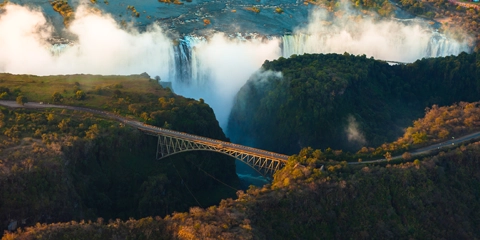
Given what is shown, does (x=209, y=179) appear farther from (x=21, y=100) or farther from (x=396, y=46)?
(x=396, y=46)

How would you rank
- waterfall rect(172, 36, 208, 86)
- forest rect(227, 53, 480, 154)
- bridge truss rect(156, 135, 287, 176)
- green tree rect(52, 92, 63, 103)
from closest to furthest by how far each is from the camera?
bridge truss rect(156, 135, 287, 176) < green tree rect(52, 92, 63, 103) < forest rect(227, 53, 480, 154) < waterfall rect(172, 36, 208, 86)

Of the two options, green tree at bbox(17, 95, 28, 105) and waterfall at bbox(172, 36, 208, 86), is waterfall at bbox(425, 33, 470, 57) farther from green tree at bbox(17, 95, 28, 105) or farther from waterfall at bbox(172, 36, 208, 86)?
green tree at bbox(17, 95, 28, 105)

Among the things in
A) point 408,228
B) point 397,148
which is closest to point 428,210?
point 408,228

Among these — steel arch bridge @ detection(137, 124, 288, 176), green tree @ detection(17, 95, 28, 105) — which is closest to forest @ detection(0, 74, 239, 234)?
green tree @ detection(17, 95, 28, 105)

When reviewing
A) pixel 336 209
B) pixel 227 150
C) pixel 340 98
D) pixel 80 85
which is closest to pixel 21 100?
pixel 80 85

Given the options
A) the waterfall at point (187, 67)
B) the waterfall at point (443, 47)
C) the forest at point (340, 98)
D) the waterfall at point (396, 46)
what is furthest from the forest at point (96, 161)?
the waterfall at point (443, 47)

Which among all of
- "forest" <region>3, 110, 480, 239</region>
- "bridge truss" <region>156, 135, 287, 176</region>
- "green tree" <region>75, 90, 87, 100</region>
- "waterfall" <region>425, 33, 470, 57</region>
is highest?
"green tree" <region>75, 90, 87, 100</region>
